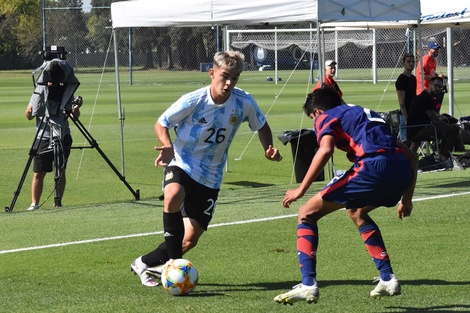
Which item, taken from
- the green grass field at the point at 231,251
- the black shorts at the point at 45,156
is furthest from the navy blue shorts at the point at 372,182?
the black shorts at the point at 45,156

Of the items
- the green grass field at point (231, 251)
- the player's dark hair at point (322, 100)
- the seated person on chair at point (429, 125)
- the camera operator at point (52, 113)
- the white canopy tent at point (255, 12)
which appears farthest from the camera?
the seated person on chair at point (429, 125)

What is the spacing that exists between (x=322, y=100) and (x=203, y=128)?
105 cm

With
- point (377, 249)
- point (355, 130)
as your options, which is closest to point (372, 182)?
point (355, 130)

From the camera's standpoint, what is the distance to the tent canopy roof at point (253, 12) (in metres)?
13.5

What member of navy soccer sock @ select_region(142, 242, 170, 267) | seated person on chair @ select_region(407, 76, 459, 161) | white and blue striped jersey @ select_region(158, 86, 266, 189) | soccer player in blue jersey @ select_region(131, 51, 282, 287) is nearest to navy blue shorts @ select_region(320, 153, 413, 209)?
soccer player in blue jersey @ select_region(131, 51, 282, 287)

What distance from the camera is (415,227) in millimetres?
9523

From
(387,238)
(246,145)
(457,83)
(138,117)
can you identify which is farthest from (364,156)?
(457,83)

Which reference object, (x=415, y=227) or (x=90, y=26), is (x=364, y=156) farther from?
(x=90, y=26)

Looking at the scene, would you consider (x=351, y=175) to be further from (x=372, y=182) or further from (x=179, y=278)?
(x=179, y=278)

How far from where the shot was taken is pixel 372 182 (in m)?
6.09

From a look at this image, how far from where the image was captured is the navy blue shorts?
240 inches

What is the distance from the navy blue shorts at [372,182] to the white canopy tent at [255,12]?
7351 mm

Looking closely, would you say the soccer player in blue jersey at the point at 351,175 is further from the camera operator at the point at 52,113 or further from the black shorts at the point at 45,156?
the black shorts at the point at 45,156

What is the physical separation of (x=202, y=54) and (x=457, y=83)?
13.7 m
